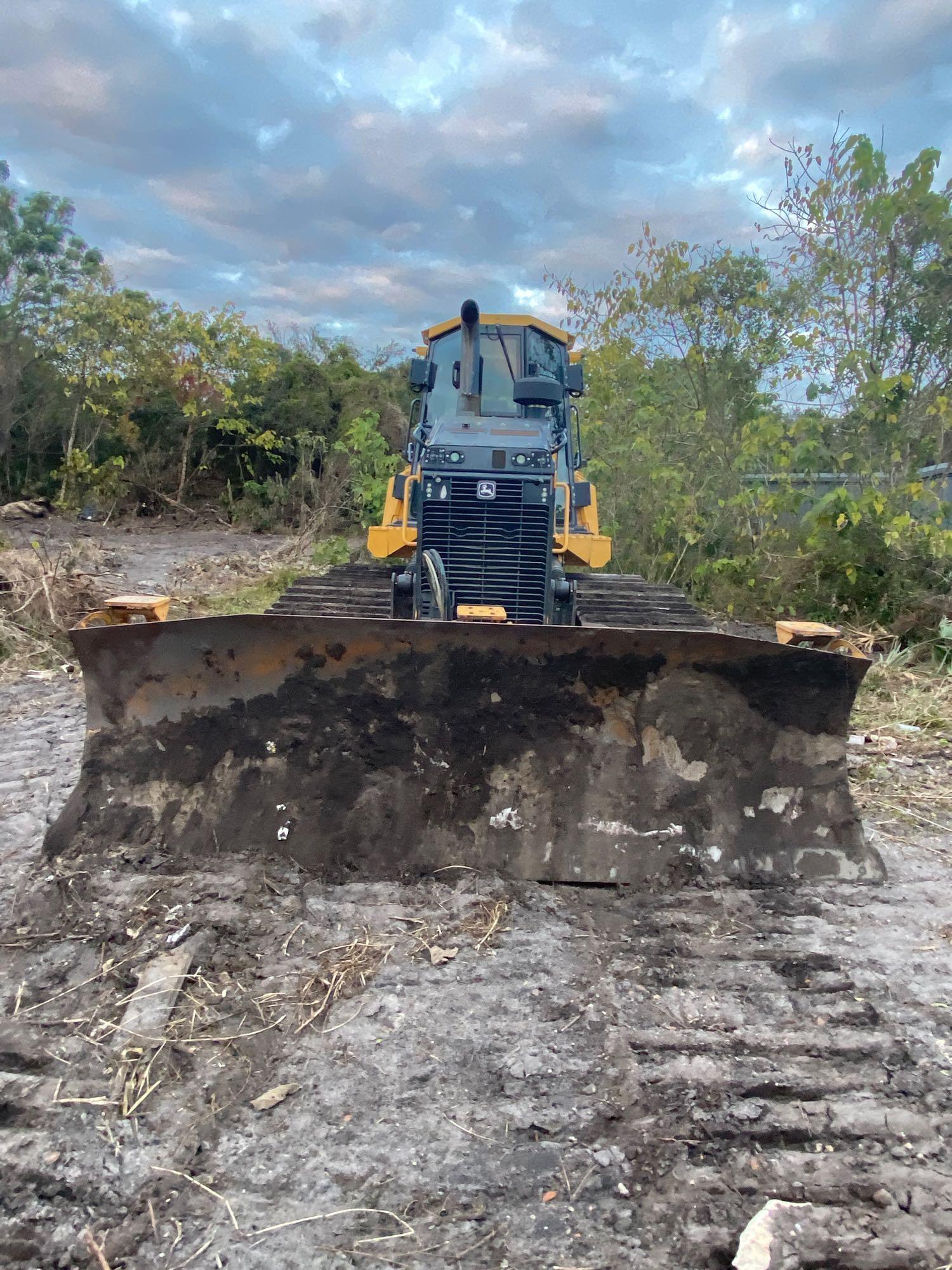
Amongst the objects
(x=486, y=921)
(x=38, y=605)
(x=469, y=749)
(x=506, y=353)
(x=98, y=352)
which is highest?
(x=98, y=352)

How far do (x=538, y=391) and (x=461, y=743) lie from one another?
9.32ft

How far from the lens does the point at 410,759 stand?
3506 millimetres

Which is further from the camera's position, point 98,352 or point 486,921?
point 98,352

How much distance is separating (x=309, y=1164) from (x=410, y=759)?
1.69 metres

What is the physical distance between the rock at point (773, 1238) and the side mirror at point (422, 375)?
5254mm

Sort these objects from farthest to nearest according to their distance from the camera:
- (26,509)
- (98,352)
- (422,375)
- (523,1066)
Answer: (98,352)
(26,509)
(422,375)
(523,1066)

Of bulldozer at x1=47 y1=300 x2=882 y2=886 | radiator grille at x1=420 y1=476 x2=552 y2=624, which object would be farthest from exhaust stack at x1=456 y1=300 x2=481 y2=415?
bulldozer at x1=47 y1=300 x2=882 y2=886

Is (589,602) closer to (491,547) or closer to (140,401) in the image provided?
(491,547)

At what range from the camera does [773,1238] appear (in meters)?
1.79

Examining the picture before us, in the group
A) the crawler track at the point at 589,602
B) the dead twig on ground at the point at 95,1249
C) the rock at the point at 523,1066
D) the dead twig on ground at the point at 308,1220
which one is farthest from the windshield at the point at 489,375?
the dead twig on ground at the point at 95,1249

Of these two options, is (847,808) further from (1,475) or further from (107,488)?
(1,475)

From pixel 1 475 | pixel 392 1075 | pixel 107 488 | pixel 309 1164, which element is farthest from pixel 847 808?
pixel 1 475

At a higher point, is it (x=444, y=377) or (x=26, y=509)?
(x=444, y=377)

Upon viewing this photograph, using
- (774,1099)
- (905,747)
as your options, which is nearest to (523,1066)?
(774,1099)
